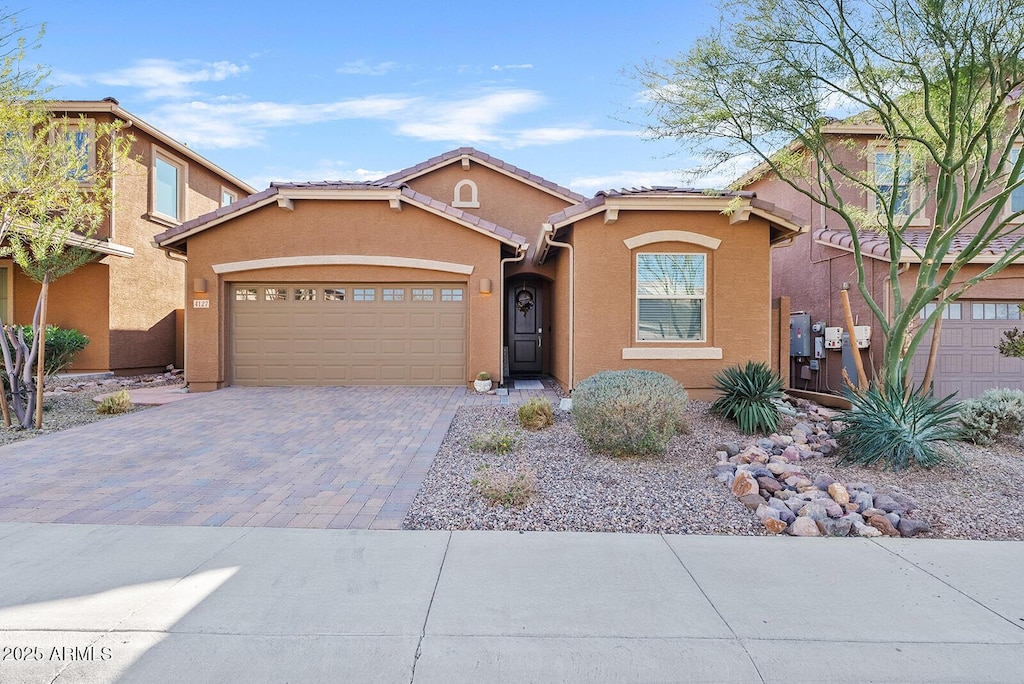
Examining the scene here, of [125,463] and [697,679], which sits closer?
[697,679]

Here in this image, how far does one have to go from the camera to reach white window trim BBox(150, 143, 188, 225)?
49.5 ft

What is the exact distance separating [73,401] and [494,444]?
30.6ft

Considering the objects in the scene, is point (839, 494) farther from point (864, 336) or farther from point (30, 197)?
point (30, 197)

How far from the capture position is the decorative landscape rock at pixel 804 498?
14.4ft

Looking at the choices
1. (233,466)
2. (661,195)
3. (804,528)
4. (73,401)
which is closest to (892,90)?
(661,195)

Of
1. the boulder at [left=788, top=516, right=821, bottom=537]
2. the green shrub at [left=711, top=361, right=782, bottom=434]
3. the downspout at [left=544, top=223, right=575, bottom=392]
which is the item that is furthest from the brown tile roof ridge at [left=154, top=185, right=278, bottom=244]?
the boulder at [left=788, top=516, right=821, bottom=537]

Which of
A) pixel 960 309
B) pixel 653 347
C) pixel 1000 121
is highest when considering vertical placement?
pixel 1000 121

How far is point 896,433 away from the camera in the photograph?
5.98 metres

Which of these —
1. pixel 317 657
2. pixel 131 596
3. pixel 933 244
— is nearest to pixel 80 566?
pixel 131 596

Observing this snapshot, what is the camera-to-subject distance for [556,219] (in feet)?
33.0

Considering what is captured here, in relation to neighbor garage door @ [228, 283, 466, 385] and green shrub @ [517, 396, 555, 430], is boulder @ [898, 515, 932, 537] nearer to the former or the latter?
green shrub @ [517, 396, 555, 430]

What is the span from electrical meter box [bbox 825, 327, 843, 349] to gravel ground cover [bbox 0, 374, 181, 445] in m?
14.1

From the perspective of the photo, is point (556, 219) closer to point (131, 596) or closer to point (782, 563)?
point (782, 563)

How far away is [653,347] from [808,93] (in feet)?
15.6
